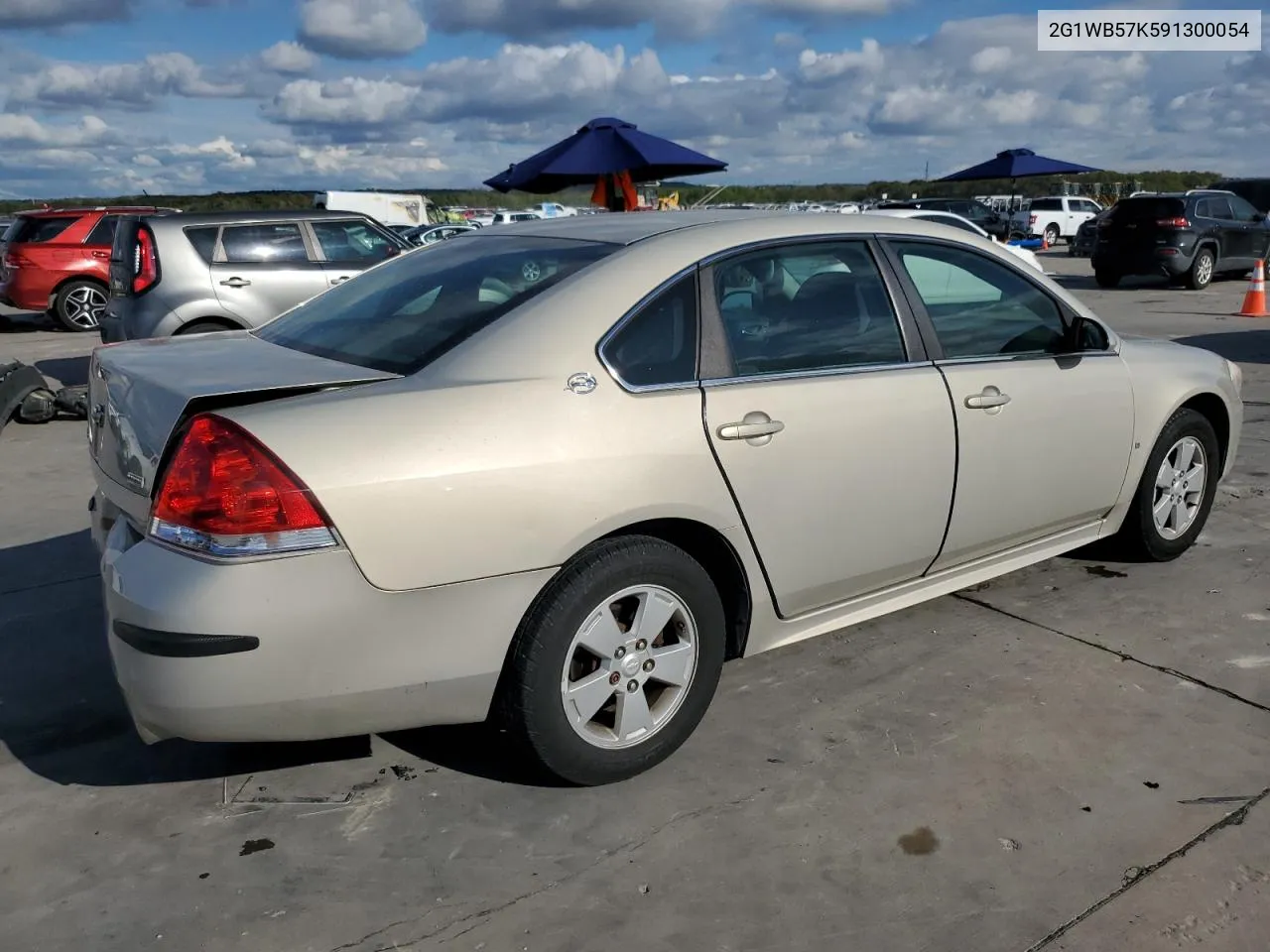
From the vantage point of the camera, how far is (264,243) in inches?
366

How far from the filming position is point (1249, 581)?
4.42m

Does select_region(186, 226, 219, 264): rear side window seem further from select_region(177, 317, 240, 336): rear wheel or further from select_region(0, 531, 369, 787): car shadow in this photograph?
select_region(0, 531, 369, 787): car shadow

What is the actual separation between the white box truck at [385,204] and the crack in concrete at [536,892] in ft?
122

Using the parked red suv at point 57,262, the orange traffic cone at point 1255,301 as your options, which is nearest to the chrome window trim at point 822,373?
the orange traffic cone at point 1255,301

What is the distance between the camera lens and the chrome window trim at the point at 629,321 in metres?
2.83

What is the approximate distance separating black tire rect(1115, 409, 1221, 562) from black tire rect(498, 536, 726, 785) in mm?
2276

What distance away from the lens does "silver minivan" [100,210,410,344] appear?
341 inches

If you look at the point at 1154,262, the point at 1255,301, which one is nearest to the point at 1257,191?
the point at 1154,262

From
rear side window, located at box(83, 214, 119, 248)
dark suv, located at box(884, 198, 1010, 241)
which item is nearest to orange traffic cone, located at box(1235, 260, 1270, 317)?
dark suv, located at box(884, 198, 1010, 241)

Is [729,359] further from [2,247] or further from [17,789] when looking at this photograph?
[2,247]

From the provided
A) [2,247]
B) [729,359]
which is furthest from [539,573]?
[2,247]

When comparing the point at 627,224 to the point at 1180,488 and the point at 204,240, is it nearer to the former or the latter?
the point at 1180,488

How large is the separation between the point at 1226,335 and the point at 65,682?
12.0 metres

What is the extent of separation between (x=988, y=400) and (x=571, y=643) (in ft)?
5.67
